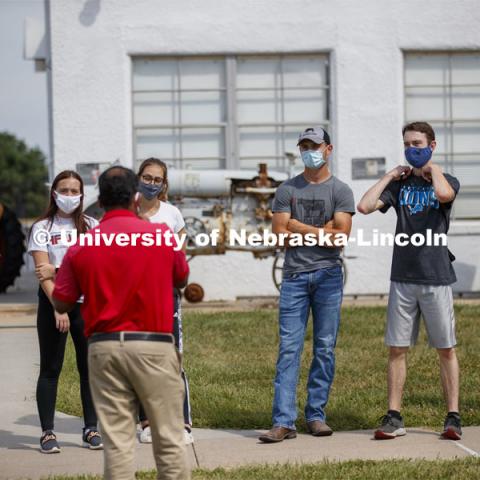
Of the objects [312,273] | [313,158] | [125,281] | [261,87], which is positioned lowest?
[312,273]

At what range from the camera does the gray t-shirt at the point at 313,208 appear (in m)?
7.50

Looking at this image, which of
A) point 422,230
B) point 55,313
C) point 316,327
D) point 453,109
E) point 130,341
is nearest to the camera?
point 130,341

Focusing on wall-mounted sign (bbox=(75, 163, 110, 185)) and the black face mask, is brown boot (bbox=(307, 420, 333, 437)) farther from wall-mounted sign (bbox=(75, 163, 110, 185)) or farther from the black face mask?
wall-mounted sign (bbox=(75, 163, 110, 185))

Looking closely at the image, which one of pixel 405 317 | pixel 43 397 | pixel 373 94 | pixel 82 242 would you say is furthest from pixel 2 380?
pixel 373 94

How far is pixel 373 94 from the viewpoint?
15633 mm

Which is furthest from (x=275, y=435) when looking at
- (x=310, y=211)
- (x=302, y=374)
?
(x=302, y=374)

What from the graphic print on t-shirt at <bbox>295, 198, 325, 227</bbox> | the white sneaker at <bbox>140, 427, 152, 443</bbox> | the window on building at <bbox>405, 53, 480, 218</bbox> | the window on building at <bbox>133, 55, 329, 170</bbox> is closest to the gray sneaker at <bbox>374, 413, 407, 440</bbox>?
the graphic print on t-shirt at <bbox>295, 198, 325, 227</bbox>

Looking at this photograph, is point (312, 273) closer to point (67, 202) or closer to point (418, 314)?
point (418, 314)

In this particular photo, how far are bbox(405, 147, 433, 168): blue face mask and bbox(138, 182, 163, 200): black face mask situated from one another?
1723mm

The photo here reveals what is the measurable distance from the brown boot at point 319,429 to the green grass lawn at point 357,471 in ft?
2.71

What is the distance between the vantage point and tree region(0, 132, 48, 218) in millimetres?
110938

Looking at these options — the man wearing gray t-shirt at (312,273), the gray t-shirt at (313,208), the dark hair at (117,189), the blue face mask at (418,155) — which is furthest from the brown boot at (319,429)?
the dark hair at (117,189)

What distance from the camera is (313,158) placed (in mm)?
7457

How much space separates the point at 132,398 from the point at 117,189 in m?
1.03
